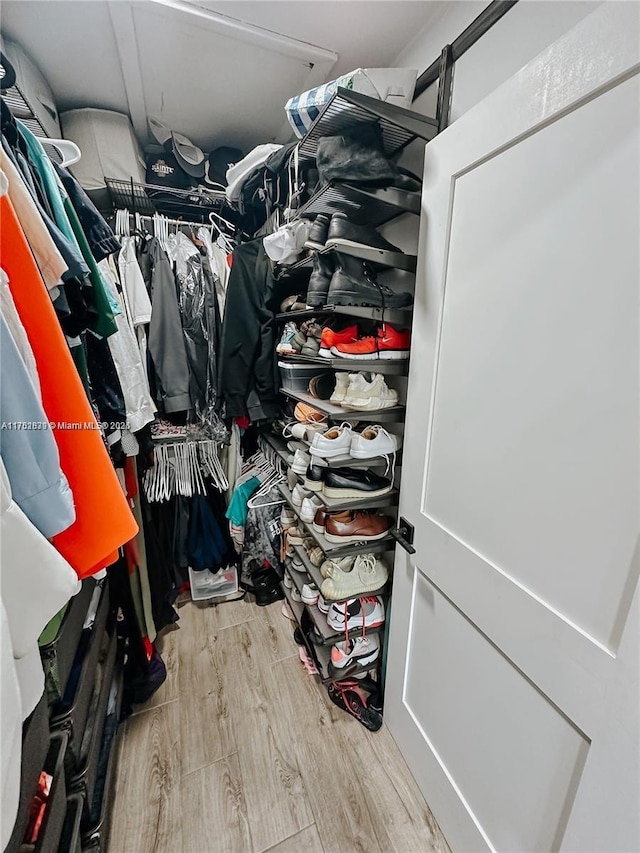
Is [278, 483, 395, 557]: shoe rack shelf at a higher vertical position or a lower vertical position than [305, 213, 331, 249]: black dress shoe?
lower

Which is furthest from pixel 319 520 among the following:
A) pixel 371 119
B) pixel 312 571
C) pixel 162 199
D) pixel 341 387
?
pixel 162 199

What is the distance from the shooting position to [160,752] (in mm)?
1156

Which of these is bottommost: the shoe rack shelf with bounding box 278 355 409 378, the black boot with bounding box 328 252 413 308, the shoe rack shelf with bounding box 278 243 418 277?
the shoe rack shelf with bounding box 278 355 409 378

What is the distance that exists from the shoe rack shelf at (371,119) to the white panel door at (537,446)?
124 millimetres

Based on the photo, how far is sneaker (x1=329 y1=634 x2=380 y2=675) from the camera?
120cm

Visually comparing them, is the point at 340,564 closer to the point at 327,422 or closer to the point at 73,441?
the point at 327,422

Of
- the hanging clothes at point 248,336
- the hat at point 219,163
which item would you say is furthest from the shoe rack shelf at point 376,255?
the hat at point 219,163

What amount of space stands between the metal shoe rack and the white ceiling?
372mm

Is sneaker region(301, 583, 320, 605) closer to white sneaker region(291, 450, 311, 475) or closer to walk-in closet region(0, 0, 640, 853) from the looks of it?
walk-in closet region(0, 0, 640, 853)

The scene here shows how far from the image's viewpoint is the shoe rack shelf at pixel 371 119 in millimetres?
764

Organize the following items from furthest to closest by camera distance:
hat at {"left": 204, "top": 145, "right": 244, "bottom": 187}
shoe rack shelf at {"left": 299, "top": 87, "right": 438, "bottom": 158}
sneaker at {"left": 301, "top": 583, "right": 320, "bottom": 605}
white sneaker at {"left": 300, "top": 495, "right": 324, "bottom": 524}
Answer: hat at {"left": 204, "top": 145, "right": 244, "bottom": 187} → sneaker at {"left": 301, "top": 583, "right": 320, "bottom": 605} → white sneaker at {"left": 300, "top": 495, "right": 324, "bottom": 524} → shoe rack shelf at {"left": 299, "top": 87, "right": 438, "bottom": 158}

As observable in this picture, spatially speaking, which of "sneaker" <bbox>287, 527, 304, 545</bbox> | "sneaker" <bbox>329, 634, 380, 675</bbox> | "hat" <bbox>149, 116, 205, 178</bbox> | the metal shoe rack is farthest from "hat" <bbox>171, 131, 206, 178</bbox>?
"sneaker" <bbox>329, 634, 380, 675</bbox>

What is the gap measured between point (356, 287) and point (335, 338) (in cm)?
16

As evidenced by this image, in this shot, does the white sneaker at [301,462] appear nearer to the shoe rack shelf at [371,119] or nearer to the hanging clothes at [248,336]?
the hanging clothes at [248,336]
